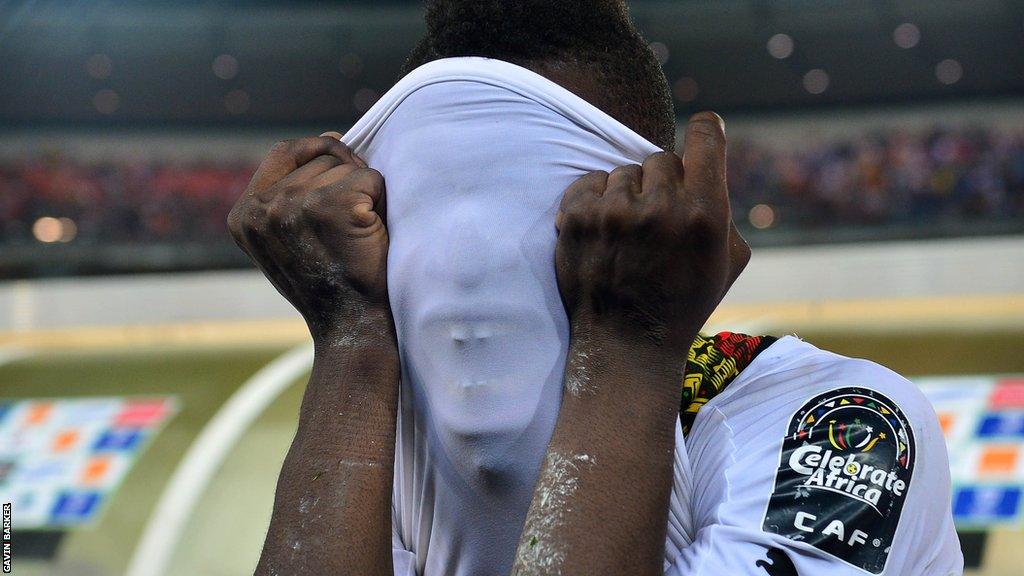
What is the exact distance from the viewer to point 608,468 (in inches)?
23.2

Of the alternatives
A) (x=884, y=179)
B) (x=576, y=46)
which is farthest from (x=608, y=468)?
(x=884, y=179)

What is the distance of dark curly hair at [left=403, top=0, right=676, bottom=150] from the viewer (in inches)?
27.1

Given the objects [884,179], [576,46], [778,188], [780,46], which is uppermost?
[780,46]

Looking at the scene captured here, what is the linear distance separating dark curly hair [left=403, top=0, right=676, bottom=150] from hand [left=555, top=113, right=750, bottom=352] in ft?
0.28

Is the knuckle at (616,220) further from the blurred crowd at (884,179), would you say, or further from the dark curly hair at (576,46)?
the blurred crowd at (884,179)

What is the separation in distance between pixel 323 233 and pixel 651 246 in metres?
0.22

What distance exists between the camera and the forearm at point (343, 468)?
2.06 ft

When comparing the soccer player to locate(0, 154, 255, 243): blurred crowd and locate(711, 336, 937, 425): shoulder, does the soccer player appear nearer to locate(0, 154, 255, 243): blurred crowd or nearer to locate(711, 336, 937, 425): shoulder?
locate(711, 336, 937, 425): shoulder

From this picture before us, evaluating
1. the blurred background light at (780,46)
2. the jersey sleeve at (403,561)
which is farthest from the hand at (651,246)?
the blurred background light at (780,46)

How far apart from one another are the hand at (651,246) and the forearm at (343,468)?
0.45ft

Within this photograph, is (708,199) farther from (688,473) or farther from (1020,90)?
(1020,90)

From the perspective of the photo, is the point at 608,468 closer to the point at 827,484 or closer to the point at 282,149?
the point at 827,484

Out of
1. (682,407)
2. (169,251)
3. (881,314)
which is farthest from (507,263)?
(169,251)

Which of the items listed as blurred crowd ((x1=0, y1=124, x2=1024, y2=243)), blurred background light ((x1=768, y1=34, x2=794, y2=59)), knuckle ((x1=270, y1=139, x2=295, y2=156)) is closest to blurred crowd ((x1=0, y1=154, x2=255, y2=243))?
blurred crowd ((x1=0, y1=124, x2=1024, y2=243))
